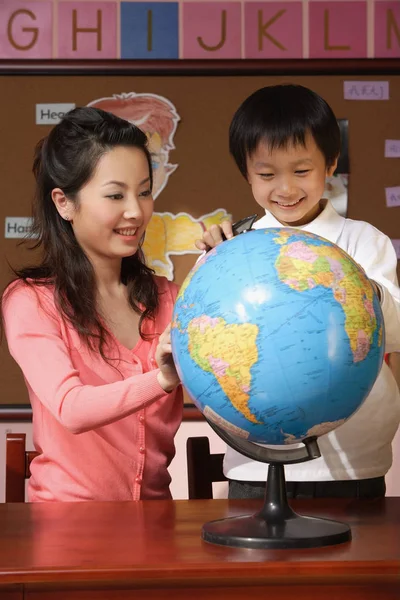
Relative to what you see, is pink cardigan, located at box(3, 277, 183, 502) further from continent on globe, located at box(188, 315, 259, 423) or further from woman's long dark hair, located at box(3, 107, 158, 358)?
continent on globe, located at box(188, 315, 259, 423)

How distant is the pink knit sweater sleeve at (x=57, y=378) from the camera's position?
1685 millimetres

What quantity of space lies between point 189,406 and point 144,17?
4.89ft

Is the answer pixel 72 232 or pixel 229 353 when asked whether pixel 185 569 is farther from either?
pixel 72 232

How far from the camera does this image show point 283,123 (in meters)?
1.93

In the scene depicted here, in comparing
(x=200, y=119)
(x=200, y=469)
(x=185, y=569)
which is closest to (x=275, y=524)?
(x=185, y=569)

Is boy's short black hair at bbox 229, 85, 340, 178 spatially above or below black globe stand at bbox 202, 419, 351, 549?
above

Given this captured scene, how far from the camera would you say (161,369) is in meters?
1.61

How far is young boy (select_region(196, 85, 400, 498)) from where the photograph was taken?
180 cm

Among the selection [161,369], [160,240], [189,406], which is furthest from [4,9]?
[161,369]

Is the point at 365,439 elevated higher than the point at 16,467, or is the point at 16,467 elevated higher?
the point at 365,439

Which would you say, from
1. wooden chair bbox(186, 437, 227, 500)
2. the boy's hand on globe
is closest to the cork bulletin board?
wooden chair bbox(186, 437, 227, 500)

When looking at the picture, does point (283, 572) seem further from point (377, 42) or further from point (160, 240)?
point (377, 42)

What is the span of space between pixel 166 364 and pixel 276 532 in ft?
1.26

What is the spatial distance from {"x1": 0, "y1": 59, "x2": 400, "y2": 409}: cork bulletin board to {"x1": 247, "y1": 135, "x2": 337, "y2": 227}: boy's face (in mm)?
1478
